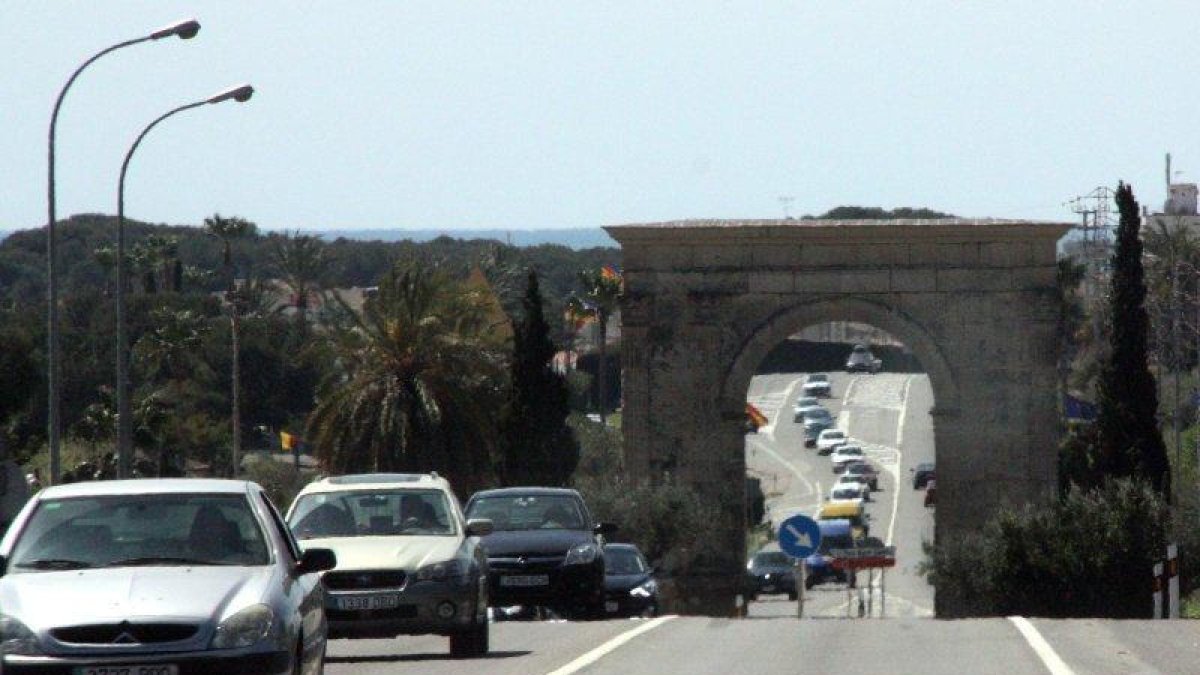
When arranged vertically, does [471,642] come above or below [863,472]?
above

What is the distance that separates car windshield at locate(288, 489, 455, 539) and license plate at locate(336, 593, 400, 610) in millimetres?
1172

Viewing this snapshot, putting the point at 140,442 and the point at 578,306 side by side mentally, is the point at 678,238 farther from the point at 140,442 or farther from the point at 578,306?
the point at 578,306

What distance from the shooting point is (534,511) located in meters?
25.5

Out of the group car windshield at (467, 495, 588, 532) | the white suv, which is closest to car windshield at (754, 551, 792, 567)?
car windshield at (467, 495, 588, 532)

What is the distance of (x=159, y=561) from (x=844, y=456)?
292ft

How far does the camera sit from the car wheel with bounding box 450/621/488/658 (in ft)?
59.4

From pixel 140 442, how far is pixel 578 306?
34.9 metres

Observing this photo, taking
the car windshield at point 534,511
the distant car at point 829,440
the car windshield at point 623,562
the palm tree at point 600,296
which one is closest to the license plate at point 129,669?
the car windshield at point 534,511

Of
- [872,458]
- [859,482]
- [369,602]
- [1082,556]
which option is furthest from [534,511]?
[872,458]

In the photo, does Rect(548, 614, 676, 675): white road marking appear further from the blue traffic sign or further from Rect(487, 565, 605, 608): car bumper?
the blue traffic sign

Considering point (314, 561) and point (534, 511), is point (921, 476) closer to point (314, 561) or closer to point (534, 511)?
point (534, 511)

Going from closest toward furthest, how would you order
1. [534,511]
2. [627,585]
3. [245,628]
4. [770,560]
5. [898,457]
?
1. [245,628]
2. [534,511]
3. [627,585]
4. [770,560]
5. [898,457]

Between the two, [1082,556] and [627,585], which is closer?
[627,585]

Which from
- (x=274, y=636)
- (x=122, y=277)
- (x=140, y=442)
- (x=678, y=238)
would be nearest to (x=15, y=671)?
(x=274, y=636)
